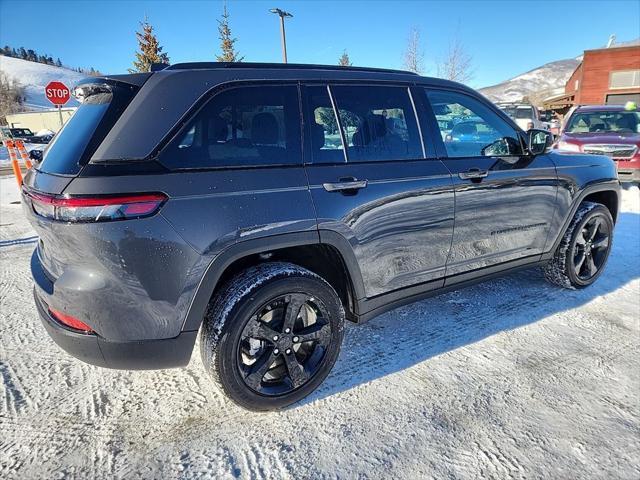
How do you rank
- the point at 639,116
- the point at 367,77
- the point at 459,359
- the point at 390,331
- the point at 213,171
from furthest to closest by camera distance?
the point at 639,116 → the point at 390,331 → the point at 459,359 → the point at 367,77 → the point at 213,171

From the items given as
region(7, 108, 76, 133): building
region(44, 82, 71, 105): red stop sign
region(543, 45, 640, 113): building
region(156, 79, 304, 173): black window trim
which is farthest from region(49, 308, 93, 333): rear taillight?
region(7, 108, 76, 133): building

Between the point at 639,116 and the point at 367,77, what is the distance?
10.4 metres

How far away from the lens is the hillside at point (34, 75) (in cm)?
10519

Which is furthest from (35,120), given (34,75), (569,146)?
(34,75)

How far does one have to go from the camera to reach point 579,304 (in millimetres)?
3574

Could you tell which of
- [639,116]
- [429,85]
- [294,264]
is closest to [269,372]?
[294,264]

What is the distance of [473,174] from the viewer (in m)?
2.84

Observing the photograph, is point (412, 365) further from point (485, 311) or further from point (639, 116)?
point (639, 116)

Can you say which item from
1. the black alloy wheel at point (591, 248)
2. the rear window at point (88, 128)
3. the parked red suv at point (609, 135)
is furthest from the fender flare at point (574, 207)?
the parked red suv at point (609, 135)

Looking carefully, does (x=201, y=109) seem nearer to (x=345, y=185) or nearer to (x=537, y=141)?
(x=345, y=185)

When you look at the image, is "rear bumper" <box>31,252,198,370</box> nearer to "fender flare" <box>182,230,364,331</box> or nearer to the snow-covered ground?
"fender flare" <box>182,230,364,331</box>

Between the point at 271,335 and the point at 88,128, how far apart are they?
139cm

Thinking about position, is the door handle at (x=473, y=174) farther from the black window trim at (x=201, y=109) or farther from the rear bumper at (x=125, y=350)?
the rear bumper at (x=125, y=350)

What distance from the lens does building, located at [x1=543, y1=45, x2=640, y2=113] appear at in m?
30.2
